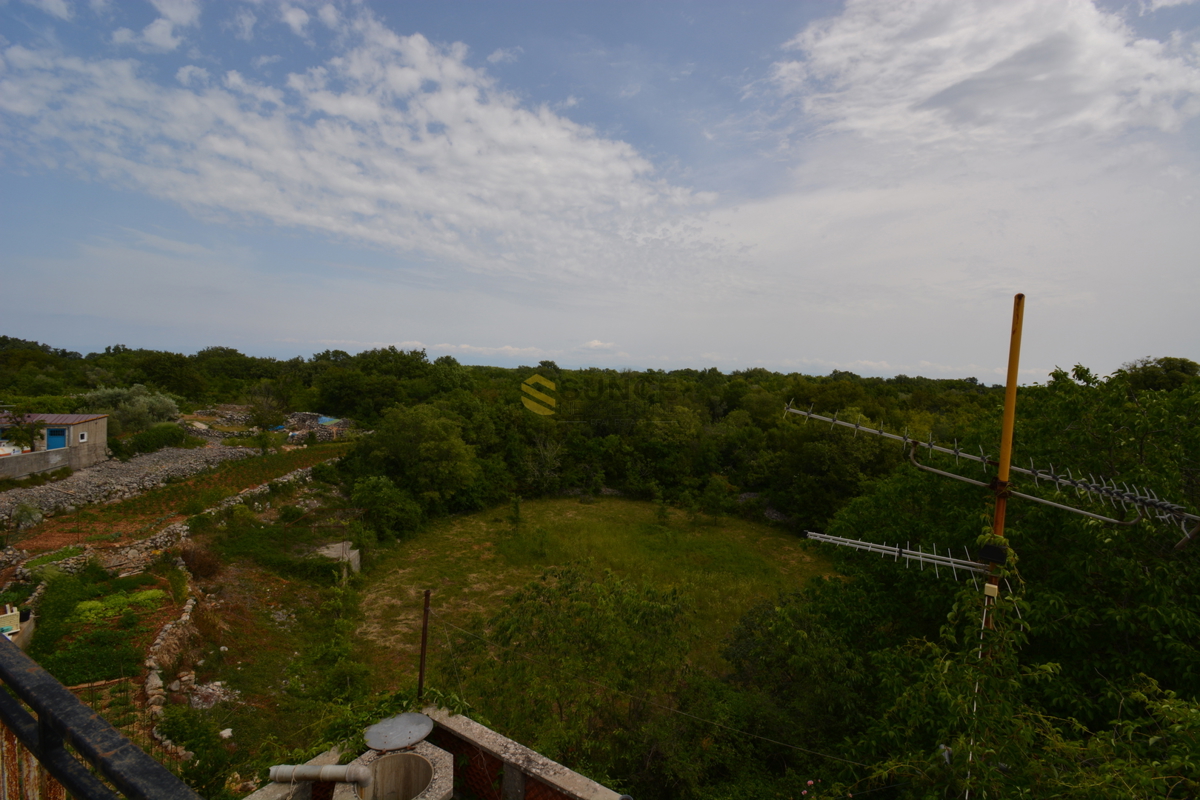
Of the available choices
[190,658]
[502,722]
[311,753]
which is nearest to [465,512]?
[190,658]

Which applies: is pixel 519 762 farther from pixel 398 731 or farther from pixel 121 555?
pixel 121 555

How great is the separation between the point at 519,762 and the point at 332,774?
4.74 ft

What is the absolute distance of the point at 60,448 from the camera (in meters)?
15.9

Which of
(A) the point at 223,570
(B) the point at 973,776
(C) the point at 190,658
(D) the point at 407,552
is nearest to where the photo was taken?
(B) the point at 973,776

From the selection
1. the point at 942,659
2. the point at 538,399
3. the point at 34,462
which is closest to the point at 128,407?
the point at 34,462

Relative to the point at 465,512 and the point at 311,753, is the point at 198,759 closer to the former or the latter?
the point at 311,753

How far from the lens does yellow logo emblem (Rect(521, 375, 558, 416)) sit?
24967 mm

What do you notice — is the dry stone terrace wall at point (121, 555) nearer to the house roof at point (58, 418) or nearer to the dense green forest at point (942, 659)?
the house roof at point (58, 418)

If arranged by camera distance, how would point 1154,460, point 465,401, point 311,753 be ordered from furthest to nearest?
point 465,401
point 1154,460
point 311,753

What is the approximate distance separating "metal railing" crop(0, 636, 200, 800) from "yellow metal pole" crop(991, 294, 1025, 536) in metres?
4.17

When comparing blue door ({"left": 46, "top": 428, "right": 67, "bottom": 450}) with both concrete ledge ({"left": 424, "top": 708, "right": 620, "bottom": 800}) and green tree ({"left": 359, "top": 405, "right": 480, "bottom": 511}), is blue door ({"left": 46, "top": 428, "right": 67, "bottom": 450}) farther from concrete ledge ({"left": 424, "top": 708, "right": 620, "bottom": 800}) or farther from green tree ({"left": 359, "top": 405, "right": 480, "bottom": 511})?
concrete ledge ({"left": 424, "top": 708, "right": 620, "bottom": 800})

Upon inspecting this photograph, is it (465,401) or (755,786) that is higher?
(465,401)

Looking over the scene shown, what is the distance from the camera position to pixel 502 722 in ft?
19.7

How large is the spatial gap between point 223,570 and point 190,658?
155 inches
